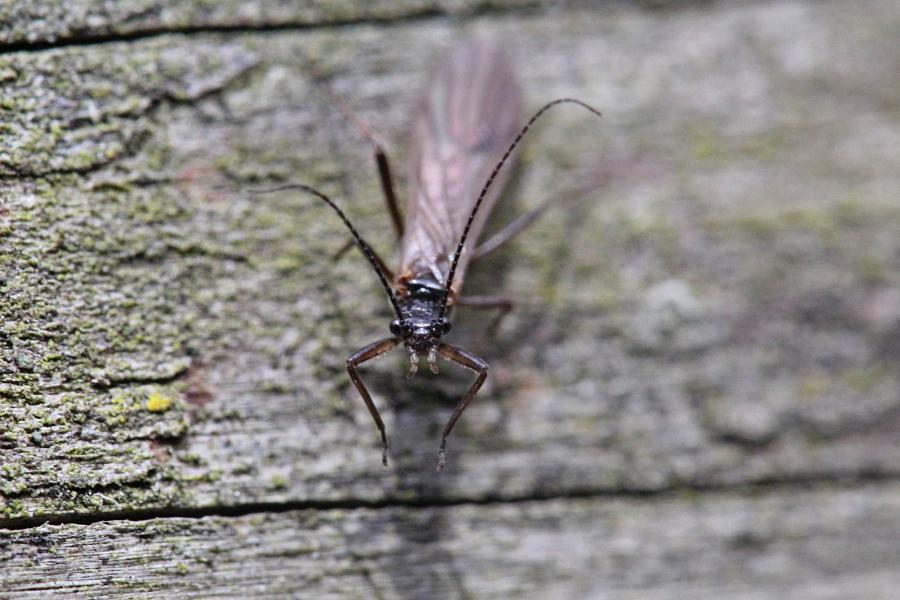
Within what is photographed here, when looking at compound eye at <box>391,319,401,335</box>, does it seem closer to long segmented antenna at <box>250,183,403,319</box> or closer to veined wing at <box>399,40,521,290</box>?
long segmented antenna at <box>250,183,403,319</box>

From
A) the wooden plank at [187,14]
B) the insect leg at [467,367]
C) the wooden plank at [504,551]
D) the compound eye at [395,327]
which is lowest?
the wooden plank at [504,551]

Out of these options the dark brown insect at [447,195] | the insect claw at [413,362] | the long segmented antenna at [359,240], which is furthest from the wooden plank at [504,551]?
the long segmented antenna at [359,240]

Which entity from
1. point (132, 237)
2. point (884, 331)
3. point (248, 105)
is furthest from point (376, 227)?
point (884, 331)

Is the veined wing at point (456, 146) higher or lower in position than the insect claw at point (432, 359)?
higher

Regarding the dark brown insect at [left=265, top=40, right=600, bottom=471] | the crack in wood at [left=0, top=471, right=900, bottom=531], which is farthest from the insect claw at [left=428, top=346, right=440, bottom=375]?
the crack in wood at [left=0, top=471, right=900, bottom=531]

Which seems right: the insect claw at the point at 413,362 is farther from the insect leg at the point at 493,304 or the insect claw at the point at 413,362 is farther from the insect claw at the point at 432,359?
the insect leg at the point at 493,304
